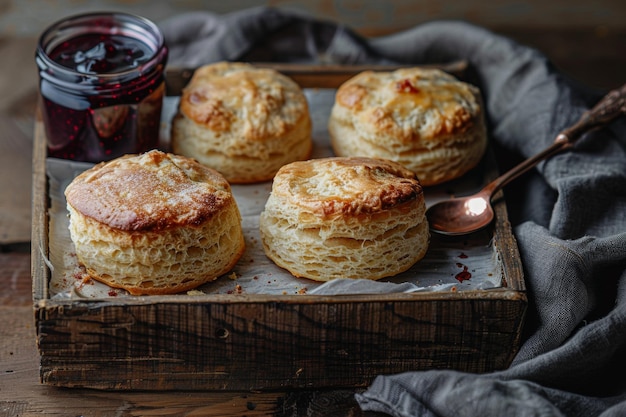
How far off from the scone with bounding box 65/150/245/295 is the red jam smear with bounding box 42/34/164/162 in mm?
472

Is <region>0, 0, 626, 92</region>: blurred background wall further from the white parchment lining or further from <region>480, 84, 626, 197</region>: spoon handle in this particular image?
the white parchment lining

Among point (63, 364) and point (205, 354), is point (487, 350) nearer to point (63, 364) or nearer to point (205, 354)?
point (205, 354)

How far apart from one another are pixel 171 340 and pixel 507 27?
13.0ft

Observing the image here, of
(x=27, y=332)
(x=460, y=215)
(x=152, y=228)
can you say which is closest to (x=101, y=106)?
(x=152, y=228)

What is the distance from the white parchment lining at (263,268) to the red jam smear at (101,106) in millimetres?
115

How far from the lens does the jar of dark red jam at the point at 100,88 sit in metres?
3.95

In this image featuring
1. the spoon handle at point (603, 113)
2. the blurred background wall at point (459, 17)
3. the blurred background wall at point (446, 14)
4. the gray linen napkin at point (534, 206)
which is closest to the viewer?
the gray linen napkin at point (534, 206)

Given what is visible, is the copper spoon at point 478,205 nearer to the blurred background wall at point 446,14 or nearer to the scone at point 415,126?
the scone at point 415,126

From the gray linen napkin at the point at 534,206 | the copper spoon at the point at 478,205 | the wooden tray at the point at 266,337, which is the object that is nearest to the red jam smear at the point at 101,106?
the wooden tray at the point at 266,337

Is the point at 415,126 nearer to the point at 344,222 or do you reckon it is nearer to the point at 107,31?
the point at 344,222

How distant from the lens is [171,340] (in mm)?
3285

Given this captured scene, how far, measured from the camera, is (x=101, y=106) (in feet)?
13.1

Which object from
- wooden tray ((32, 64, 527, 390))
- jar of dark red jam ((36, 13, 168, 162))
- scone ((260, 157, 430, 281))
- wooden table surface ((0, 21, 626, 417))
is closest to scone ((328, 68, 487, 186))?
scone ((260, 157, 430, 281))

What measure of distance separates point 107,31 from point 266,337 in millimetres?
1965
